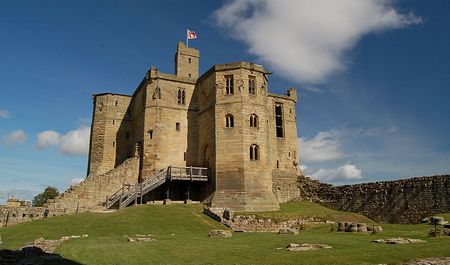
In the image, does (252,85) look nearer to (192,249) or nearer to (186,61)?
(186,61)

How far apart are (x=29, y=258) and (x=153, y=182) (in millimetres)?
21893

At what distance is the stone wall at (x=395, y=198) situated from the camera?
29266 mm

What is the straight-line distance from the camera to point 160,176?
116ft

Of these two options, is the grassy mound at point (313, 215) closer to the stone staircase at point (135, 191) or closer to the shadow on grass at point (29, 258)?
the stone staircase at point (135, 191)

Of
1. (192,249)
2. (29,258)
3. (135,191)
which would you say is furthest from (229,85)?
(29,258)

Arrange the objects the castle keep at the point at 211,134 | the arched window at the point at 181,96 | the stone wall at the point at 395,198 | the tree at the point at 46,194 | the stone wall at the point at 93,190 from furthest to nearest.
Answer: the tree at the point at 46,194
the arched window at the point at 181,96
the castle keep at the point at 211,134
the stone wall at the point at 93,190
the stone wall at the point at 395,198

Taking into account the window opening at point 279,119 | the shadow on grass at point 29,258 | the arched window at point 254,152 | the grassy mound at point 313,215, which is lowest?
the shadow on grass at point 29,258

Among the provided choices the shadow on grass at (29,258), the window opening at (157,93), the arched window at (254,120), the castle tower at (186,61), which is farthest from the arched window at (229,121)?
the shadow on grass at (29,258)

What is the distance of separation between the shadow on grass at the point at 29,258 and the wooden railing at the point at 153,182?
17095 mm

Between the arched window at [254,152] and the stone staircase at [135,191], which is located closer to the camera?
the stone staircase at [135,191]

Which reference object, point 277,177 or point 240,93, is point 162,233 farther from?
point 277,177

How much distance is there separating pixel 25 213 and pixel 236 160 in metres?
16.7

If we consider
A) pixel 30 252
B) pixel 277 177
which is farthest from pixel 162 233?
pixel 277 177

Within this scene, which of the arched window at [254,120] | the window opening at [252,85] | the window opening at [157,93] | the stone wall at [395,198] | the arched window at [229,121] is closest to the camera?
the stone wall at [395,198]
